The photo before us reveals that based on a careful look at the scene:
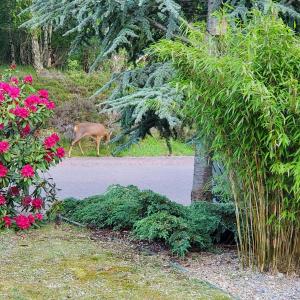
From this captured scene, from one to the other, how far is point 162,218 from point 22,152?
1641 millimetres

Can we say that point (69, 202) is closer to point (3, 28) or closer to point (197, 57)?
point (197, 57)

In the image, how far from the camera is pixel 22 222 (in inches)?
198

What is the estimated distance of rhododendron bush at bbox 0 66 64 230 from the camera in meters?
5.04

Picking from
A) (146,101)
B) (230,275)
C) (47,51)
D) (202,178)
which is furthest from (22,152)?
(47,51)

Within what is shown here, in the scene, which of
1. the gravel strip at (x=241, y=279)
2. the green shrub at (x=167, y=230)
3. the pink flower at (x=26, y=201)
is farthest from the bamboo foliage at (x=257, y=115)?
the pink flower at (x=26, y=201)

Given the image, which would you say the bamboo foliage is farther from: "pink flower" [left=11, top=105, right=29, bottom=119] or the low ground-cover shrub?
"pink flower" [left=11, top=105, right=29, bottom=119]

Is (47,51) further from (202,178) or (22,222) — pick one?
(22,222)

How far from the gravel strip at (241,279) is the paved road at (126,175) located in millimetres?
4156

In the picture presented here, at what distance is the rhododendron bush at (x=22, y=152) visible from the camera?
5.04m

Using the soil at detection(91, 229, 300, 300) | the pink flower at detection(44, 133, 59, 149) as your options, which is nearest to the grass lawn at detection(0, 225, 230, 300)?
the soil at detection(91, 229, 300, 300)

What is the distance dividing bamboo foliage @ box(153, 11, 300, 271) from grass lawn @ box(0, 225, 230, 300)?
672 mm

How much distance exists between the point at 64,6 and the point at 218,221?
9.56ft

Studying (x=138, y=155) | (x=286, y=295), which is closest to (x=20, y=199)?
(x=286, y=295)

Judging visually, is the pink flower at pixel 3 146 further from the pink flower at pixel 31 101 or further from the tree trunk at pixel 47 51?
the tree trunk at pixel 47 51
